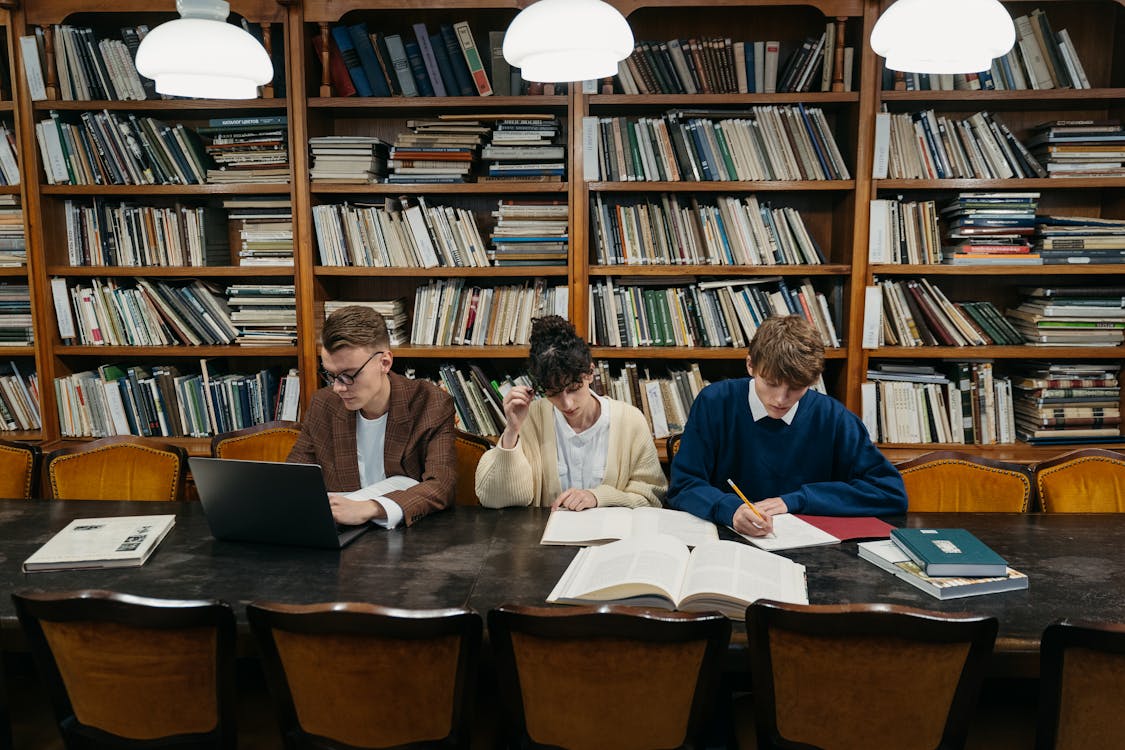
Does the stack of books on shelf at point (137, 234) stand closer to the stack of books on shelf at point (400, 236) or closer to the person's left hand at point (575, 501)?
the stack of books on shelf at point (400, 236)

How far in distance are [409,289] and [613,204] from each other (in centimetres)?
97

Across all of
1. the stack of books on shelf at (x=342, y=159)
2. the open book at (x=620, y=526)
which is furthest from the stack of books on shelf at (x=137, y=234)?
the open book at (x=620, y=526)

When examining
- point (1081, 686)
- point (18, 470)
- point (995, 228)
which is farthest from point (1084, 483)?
point (18, 470)

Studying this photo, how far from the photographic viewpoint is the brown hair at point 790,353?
6.90ft

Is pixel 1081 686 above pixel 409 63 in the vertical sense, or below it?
below

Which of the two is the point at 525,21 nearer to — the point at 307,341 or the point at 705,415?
the point at 705,415

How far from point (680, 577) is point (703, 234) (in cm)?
195

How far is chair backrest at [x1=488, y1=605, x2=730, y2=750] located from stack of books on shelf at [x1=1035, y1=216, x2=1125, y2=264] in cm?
263

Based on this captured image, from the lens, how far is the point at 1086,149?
316 centimetres

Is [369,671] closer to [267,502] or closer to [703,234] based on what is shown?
[267,502]

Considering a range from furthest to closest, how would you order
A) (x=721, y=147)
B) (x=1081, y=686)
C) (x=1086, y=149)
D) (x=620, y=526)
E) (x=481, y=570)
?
(x=721, y=147) < (x=1086, y=149) < (x=620, y=526) < (x=481, y=570) < (x=1081, y=686)

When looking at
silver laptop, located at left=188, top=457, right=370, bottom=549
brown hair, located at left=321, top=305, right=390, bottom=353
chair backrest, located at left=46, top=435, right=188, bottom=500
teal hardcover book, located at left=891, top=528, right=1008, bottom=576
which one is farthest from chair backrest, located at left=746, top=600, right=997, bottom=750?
chair backrest, located at left=46, top=435, right=188, bottom=500

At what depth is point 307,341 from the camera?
134 inches

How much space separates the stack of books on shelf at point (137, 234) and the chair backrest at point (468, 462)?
1.57 metres
